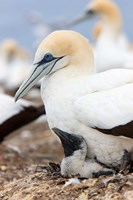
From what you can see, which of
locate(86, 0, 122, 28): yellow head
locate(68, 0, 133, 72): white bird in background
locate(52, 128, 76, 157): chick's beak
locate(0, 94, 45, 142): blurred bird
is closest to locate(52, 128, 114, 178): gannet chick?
locate(52, 128, 76, 157): chick's beak

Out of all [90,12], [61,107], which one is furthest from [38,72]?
[90,12]

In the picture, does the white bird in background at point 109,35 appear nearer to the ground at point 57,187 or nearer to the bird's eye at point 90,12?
the bird's eye at point 90,12

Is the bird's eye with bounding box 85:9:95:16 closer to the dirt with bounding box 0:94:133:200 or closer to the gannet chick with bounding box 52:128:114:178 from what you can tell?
the dirt with bounding box 0:94:133:200

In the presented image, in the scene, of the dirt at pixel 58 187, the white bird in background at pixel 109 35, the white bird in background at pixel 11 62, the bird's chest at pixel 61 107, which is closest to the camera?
the dirt at pixel 58 187

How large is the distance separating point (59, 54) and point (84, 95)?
38cm

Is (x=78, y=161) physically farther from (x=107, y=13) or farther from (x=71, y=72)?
(x=107, y=13)

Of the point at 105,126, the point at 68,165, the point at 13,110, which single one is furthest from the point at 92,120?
the point at 13,110

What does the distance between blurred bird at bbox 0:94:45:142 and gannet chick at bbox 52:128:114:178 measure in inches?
65.2

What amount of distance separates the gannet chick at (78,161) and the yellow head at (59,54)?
0.42 metres

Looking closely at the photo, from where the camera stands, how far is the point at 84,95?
4.98 m

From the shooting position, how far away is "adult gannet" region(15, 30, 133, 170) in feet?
15.9

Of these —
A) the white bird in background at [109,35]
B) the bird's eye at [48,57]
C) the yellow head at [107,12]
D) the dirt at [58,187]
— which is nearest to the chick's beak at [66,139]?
the dirt at [58,187]

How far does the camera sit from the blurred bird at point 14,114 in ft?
22.0

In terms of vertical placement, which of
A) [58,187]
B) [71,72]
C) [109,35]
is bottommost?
[58,187]
